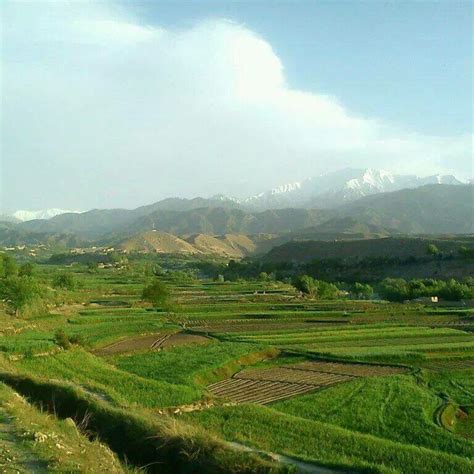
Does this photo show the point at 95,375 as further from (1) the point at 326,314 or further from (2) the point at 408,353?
(1) the point at 326,314

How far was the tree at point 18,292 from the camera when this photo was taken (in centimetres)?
5853

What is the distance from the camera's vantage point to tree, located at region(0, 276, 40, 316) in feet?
192

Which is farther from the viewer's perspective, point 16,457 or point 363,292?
point 363,292

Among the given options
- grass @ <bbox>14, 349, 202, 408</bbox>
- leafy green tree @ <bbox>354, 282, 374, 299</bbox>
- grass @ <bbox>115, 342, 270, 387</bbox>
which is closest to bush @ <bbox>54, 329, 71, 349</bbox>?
grass @ <bbox>14, 349, 202, 408</bbox>

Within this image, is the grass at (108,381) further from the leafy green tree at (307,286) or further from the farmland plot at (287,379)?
the leafy green tree at (307,286)

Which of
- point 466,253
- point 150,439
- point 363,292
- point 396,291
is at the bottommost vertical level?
point 363,292

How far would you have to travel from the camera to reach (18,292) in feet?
192

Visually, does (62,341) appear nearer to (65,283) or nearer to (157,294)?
(157,294)

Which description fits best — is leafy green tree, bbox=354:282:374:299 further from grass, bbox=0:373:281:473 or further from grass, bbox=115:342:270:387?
grass, bbox=0:373:281:473

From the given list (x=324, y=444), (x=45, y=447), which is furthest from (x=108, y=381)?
(x=45, y=447)

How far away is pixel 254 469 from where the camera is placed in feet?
39.4

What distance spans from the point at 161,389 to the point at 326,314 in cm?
4148

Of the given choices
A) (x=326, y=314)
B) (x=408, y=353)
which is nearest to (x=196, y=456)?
(x=408, y=353)

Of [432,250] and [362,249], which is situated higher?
[432,250]
